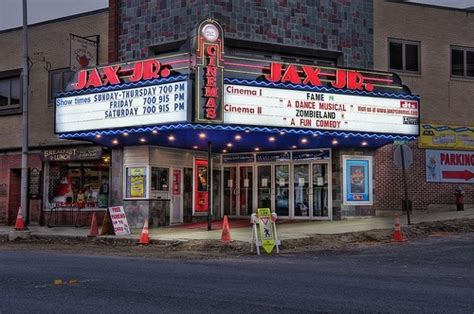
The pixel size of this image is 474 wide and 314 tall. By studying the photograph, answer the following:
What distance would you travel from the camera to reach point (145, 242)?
18.7 meters

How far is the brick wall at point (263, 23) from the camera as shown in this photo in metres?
23.0

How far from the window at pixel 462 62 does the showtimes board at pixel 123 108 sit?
13681 millimetres

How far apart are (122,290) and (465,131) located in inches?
817

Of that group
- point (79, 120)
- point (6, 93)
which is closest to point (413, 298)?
point (79, 120)

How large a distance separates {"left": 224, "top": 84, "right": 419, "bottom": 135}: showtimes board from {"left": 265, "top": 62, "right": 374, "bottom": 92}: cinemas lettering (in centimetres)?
36

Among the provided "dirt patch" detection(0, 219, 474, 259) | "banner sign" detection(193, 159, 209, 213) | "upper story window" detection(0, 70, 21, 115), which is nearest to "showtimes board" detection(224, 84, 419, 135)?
"dirt patch" detection(0, 219, 474, 259)

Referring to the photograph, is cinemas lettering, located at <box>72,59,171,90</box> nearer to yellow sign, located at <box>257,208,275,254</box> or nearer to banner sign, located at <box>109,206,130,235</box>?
banner sign, located at <box>109,206,130,235</box>

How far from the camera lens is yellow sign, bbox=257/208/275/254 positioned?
16219 millimetres

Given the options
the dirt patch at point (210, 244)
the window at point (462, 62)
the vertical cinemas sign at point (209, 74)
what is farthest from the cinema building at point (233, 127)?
the window at point (462, 62)

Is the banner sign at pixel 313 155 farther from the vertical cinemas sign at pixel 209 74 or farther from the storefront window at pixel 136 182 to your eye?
the vertical cinemas sign at pixel 209 74

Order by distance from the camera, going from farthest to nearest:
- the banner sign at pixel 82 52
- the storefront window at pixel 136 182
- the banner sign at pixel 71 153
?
the banner sign at pixel 71 153
the banner sign at pixel 82 52
the storefront window at pixel 136 182

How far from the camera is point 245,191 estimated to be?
2619 cm

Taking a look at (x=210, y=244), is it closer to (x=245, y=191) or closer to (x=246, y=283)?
(x=246, y=283)

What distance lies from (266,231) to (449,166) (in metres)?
13.0
